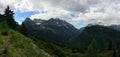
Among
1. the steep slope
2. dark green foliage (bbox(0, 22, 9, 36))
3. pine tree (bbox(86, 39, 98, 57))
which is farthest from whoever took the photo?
pine tree (bbox(86, 39, 98, 57))

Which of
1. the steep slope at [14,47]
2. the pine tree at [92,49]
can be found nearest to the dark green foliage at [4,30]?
the steep slope at [14,47]

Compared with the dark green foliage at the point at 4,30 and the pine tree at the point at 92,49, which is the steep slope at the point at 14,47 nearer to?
the dark green foliage at the point at 4,30

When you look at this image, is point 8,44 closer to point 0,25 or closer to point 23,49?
point 23,49

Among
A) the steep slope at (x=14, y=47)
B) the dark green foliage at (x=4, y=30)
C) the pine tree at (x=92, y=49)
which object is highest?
the dark green foliage at (x=4, y=30)

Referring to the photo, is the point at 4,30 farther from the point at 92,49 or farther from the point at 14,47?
the point at 92,49

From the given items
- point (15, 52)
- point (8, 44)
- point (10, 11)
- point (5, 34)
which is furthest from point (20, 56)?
point (10, 11)

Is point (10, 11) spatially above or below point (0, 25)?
above

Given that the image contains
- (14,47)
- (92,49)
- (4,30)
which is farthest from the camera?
(92,49)

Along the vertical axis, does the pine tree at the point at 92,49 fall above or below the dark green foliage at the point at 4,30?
below

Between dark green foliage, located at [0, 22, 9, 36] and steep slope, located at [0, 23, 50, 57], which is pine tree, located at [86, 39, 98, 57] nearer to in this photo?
dark green foliage, located at [0, 22, 9, 36]

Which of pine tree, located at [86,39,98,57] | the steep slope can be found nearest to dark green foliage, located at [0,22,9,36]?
the steep slope

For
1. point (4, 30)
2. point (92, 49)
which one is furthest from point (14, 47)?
point (92, 49)
